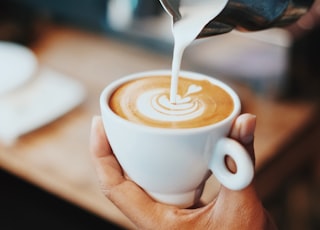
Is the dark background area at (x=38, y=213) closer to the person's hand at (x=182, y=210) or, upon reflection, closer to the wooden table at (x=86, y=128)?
the wooden table at (x=86, y=128)

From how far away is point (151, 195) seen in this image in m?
0.53

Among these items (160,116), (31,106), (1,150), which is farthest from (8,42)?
(160,116)

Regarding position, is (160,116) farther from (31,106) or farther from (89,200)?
(31,106)

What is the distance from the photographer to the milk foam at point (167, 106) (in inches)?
20.5

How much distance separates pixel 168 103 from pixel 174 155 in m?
0.08

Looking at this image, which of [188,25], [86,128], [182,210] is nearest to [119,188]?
[182,210]

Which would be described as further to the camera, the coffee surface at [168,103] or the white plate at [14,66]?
the white plate at [14,66]

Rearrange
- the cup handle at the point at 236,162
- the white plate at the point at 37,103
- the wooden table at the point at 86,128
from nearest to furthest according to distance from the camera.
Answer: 1. the cup handle at the point at 236,162
2. the wooden table at the point at 86,128
3. the white plate at the point at 37,103

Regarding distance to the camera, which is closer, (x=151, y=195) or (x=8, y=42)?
(x=151, y=195)

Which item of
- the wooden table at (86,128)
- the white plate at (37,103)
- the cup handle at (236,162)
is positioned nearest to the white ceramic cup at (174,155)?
the cup handle at (236,162)

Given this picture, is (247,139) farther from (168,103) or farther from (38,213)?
(38,213)

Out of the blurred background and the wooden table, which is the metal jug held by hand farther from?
the blurred background

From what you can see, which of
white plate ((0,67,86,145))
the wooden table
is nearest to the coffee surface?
the wooden table

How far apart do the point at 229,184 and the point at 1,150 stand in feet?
2.35
